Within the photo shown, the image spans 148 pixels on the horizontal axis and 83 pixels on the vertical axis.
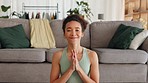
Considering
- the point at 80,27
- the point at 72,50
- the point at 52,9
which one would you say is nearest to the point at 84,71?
the point at 72,50

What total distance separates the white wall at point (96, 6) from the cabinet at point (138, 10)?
0.44 m

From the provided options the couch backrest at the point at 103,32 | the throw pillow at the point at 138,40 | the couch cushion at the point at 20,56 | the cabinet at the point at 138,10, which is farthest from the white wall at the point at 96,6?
the couch cushion at the point at 20,56

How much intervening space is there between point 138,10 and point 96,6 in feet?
7.43

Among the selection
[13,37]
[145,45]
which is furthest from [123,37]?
[13,37]

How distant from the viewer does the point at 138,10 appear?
20.8 feet

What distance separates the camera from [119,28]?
3611 mm

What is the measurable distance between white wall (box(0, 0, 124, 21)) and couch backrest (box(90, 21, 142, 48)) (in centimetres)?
440

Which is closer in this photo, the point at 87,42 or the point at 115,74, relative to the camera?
the point at 115,74

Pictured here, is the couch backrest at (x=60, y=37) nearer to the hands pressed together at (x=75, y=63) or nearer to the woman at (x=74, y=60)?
the woman at (x=74, y=60)

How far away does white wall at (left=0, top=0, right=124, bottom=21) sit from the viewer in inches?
317

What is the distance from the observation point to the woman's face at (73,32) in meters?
1.37

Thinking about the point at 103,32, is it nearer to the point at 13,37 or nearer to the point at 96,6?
the point at 13,37

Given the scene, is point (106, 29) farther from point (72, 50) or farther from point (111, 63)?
point (72, 50)

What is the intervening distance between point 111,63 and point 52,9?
5454 mm
